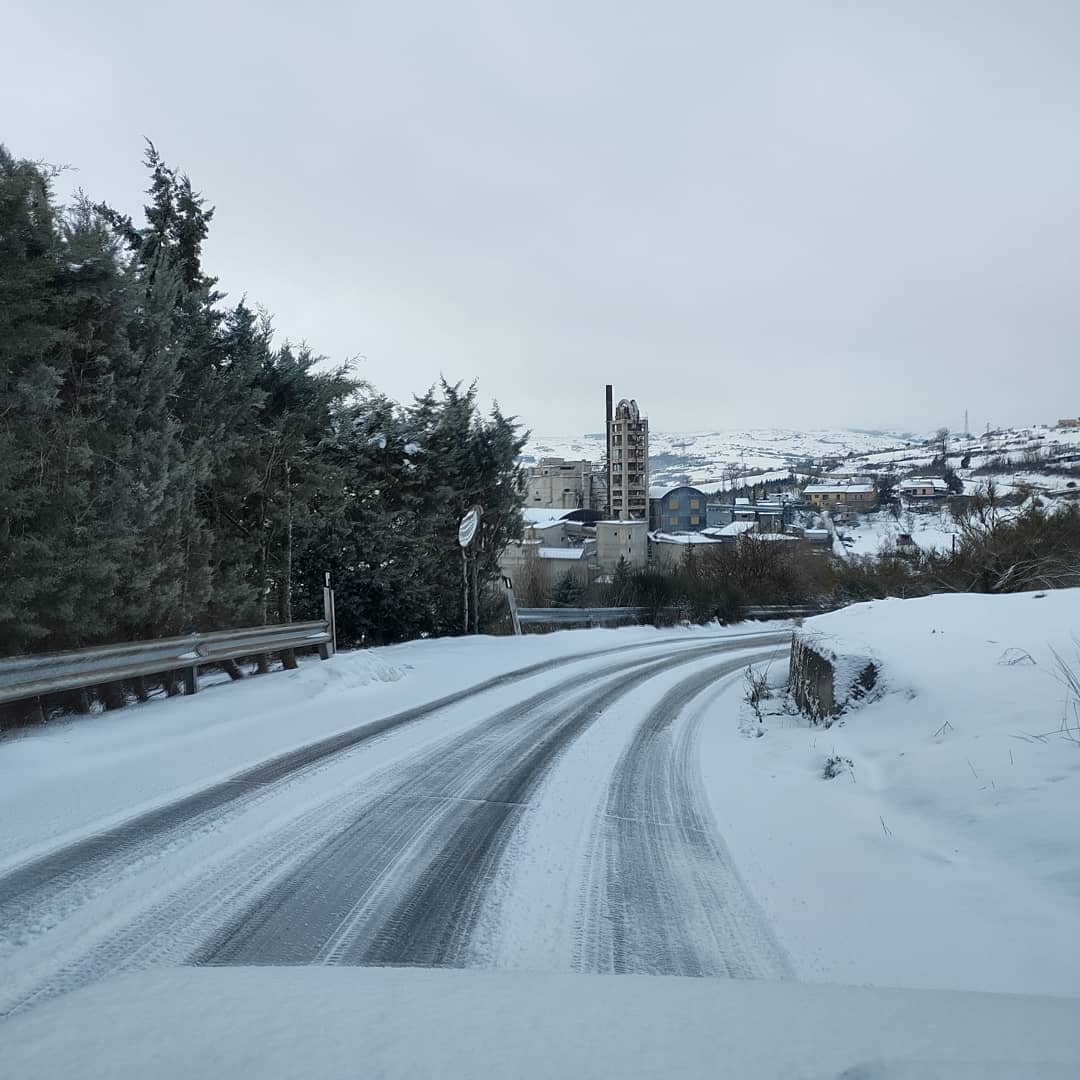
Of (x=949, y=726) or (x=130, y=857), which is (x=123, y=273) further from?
(x=949, y=726)

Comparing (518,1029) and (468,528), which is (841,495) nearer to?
(468,528)

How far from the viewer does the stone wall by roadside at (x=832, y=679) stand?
7.58 m

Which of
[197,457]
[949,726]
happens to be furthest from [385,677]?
[949,726]

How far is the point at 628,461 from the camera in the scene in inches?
4008

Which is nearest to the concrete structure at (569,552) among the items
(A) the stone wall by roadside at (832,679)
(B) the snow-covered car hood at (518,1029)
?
(A) the stone wall by roadside at (832,679)

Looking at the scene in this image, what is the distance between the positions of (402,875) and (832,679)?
5.53 meters

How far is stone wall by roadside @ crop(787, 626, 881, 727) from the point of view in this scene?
7578mm

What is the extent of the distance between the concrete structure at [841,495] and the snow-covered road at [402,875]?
12191cm

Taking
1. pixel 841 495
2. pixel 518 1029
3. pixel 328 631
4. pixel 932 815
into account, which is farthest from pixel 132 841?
pixel 841 495

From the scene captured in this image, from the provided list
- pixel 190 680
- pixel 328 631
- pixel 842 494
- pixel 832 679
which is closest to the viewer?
pixel 832 679

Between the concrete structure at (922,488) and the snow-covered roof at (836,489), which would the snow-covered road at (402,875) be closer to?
the concrete structure at (922,488)

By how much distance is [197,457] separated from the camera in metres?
8.77

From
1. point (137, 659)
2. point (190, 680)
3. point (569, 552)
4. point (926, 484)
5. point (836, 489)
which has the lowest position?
point (190, 680)

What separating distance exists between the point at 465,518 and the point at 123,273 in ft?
28.9
